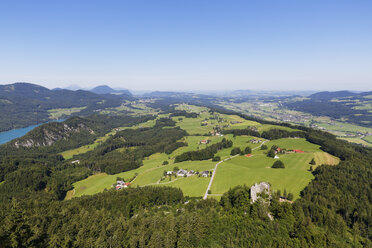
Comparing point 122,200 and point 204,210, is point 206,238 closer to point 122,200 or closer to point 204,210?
point 204,210

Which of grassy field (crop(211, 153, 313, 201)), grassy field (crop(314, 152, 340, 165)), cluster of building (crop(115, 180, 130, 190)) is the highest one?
grassy field (crop(314, 152, 340, 165))

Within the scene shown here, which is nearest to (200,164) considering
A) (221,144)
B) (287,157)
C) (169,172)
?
(169,172)

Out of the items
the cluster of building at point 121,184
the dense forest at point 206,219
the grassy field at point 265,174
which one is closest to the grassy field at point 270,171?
the grassy field at point 265,174

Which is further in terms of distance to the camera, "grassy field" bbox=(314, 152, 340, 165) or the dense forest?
"grassy field" bbox=(314, 152, 340, 165)

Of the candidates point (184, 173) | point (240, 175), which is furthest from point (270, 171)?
point (184, 173)

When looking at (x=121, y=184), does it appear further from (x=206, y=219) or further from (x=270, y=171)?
(x=270, y=171)

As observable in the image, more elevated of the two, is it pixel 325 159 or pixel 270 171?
pixel 325 159

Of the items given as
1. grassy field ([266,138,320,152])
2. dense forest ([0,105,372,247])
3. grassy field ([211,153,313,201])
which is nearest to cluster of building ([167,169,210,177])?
grassy field ([211,153,313,201])

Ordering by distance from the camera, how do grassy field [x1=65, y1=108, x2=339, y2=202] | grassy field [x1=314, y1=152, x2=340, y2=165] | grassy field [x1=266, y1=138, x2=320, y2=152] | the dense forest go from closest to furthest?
the dense forest
grassy field [x1=65, y1=108, x2=339, y2=202]
grassy field [x1=314, y1=152, x2=340, y2=165]
grassy field [x1=266, y1=138, x2=320, y2=152]

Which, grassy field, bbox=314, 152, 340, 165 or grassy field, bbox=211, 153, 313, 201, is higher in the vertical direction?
grassy field, bbox=314, 152, 340, 165

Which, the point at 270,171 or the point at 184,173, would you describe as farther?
the point at 184,173

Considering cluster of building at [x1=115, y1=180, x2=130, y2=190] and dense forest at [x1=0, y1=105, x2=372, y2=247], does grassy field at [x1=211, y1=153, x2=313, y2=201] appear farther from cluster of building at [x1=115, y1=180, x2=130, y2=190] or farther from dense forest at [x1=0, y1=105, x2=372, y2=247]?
cluster of building at [x1=115, y1=180, x2=130, y2=190]
